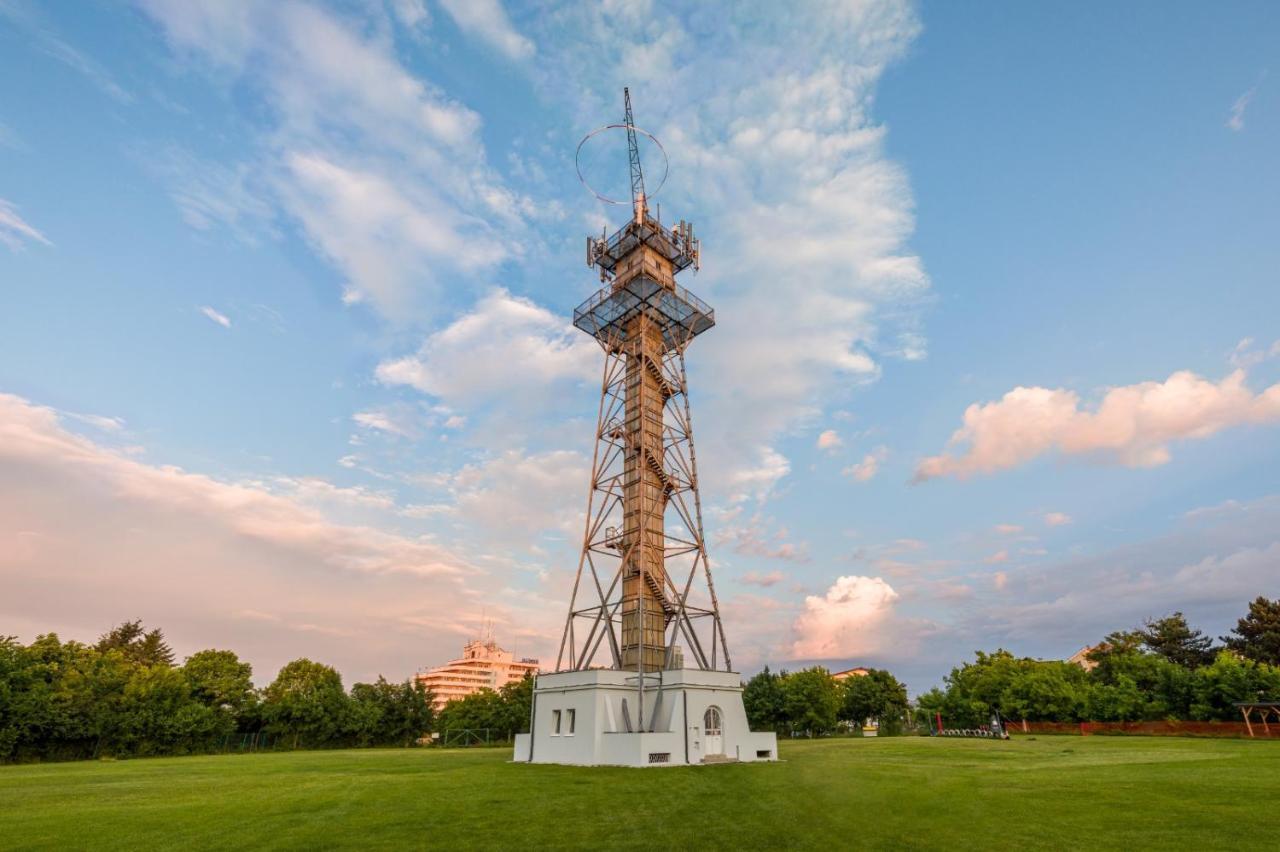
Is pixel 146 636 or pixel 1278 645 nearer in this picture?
pixel 1278 645

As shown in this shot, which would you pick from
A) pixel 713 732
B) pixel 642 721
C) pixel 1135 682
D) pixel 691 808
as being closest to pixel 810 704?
pixel 1135 682

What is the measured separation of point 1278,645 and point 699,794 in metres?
64.5

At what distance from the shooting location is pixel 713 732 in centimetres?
2920

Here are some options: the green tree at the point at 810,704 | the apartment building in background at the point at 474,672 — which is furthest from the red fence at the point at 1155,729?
the apartment building in background at the point at 474,672

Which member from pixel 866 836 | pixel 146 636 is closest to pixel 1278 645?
pixel 866 836

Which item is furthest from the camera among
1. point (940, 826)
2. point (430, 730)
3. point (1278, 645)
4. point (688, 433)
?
point (430, 730)

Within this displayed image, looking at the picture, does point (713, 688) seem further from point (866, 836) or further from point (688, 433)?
point (866, 836)

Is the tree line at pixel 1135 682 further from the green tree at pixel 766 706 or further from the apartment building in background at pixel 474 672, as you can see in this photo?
the apartment building in background at pixel 474 672

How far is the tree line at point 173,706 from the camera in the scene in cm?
4278

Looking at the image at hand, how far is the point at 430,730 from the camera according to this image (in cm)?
6581

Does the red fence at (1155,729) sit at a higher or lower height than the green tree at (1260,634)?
lower

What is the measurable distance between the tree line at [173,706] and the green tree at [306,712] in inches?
3.6

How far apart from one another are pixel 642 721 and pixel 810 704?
133 feet

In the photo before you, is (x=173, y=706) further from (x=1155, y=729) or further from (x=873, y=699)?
(x=1155, y=729)
